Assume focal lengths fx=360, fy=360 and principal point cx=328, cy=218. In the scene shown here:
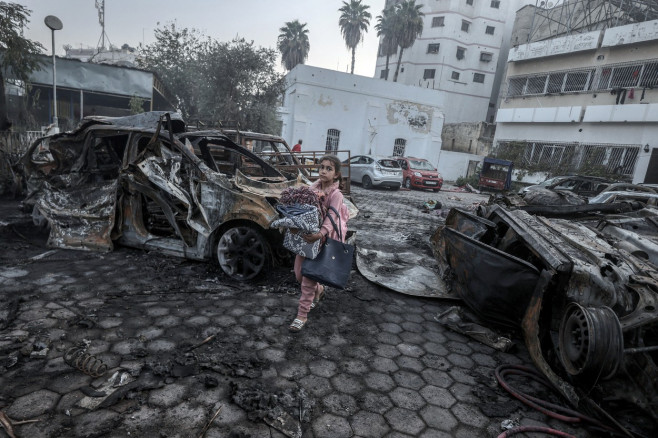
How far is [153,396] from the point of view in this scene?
95.0 inches

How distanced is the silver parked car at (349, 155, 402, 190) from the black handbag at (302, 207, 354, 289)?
1308 centimetres

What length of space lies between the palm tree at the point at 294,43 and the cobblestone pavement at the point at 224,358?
1587 inches

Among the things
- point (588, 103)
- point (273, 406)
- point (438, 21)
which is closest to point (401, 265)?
point (273, 406)

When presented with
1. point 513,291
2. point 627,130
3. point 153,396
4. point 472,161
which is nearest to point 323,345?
point 153,396

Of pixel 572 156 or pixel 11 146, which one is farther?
pixel 572 156

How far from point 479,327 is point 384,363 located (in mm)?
1197

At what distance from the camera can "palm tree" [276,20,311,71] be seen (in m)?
39.7

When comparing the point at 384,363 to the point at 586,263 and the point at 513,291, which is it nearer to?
the point at 513,291

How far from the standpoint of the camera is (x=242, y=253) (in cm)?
427

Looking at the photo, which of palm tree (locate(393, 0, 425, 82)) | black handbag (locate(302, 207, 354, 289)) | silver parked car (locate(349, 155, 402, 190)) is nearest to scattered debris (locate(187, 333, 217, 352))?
black handbag (locate(302, 207, 354, 289))

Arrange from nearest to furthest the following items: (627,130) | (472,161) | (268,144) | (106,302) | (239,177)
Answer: (106,302) → (239,177) → (268,144) → (627,130) → (472,161)

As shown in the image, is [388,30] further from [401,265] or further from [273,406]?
[273,406]

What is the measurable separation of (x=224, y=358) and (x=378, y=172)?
13940 mm

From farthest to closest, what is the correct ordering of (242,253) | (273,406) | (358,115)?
(358,115) < (242,253) < (273,406)
